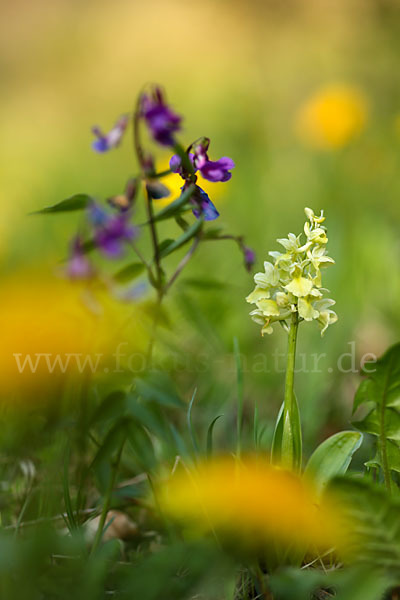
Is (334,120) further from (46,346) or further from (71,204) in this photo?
(71,204)

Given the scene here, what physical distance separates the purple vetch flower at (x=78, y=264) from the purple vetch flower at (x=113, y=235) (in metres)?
0.03

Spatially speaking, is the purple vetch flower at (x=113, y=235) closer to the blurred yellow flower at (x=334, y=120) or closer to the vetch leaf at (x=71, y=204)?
the vetch leaf at (x=71, y=204)

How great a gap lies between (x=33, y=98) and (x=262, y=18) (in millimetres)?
1999

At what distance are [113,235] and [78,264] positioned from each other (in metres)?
0.07

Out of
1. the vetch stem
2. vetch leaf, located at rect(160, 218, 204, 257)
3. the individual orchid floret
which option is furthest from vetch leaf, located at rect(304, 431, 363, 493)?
vetch leaf, located at rect(160, 218, 204, 257)

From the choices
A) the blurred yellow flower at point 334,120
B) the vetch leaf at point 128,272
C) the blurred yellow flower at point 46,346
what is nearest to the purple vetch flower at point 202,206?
the vetch leaf at point 128,272

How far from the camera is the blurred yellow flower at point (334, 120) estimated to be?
11.0 feet

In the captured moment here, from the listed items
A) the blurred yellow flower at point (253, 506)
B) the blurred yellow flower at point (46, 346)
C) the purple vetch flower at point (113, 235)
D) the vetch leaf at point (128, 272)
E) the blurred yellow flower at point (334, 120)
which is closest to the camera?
the blurred yellow flower at point (253, 506)

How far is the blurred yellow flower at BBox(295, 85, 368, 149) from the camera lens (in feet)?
11.0

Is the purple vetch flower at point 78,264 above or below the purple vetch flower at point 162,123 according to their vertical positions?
below

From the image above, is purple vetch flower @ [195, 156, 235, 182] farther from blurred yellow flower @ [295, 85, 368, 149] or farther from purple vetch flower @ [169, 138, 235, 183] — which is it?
blurred yellow flower @ [295, 85, 368, 149]

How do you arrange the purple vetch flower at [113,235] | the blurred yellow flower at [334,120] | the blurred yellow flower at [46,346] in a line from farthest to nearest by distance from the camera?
the blurred yellow flower at [334,120]
the blurred yellow flower at [46,346]
the purple vetch flower at [113,235]

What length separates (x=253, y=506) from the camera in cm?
93

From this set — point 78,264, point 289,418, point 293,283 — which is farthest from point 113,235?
point 289,418
